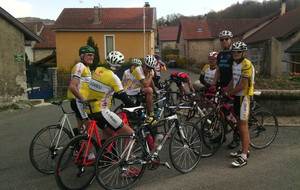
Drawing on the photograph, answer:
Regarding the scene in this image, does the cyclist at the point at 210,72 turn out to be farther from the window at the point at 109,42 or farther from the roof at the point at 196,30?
the roof at the point at 196,30

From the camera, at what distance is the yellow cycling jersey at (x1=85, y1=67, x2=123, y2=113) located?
403 centimetres

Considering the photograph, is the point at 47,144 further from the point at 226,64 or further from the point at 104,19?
the point at 104,19

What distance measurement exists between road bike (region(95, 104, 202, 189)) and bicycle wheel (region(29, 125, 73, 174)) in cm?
108

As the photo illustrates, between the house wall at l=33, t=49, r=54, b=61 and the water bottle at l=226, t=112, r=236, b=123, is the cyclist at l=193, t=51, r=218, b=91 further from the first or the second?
the house wall at l=33, t=49, r=54, b=61

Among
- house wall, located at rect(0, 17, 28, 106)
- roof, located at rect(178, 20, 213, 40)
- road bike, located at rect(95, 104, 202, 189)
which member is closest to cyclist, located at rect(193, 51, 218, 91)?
road bike, located at rect(95, 104, 202, 189)

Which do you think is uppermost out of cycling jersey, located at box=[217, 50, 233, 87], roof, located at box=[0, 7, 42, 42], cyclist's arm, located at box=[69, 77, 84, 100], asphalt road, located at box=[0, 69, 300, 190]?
roof, located at box=[0, 7, 42, 42]

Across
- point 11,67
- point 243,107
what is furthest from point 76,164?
point 11,67

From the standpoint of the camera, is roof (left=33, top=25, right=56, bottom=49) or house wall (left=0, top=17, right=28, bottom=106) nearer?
house wall (left=0, top=17, right=28, bottom=106)

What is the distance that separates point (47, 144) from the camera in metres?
4.56

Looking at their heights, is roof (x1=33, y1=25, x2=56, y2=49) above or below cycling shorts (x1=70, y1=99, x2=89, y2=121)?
above

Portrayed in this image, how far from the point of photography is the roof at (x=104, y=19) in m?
30.4

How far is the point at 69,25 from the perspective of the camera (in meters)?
30.7

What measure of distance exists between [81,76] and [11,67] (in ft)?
30.4

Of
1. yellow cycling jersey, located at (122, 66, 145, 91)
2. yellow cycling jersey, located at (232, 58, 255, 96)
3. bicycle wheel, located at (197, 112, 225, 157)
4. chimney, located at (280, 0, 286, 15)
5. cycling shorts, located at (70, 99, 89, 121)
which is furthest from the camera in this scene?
chimney, located at (280, 0, 286, 15)
